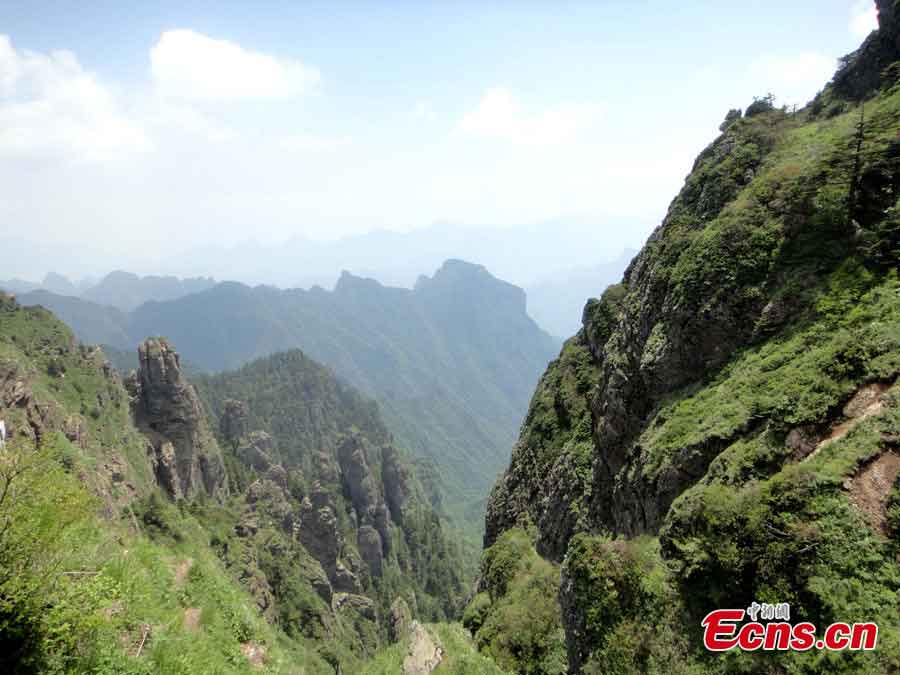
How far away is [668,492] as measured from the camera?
67.8ft

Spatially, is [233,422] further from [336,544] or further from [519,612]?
[519,612]

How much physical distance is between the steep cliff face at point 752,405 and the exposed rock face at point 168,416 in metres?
59.8

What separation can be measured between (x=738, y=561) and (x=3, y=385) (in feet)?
189

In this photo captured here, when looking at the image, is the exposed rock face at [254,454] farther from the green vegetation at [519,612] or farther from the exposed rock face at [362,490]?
the green vegetation at [519,612]

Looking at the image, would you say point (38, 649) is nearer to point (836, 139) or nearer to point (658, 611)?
point (658, 611)

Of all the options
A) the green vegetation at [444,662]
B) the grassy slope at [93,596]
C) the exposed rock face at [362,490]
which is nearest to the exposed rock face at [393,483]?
the exposed rock face at [362,490]

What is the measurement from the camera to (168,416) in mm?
77750

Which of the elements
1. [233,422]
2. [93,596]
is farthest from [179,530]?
[233,422]

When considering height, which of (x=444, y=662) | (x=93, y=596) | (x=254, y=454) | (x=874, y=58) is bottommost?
(x=254, y=454)

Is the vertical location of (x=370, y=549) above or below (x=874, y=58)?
below

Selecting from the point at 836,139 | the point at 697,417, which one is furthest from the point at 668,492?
the point at 836,139

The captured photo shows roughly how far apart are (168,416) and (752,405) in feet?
267

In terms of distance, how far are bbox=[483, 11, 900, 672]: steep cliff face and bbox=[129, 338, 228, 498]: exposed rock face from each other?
196 ft

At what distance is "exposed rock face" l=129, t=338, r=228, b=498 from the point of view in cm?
7438
